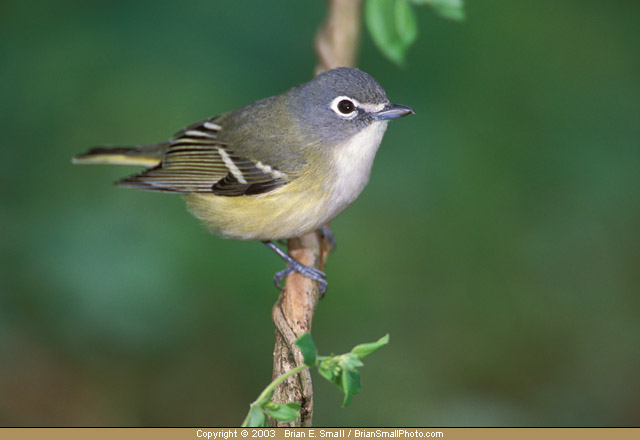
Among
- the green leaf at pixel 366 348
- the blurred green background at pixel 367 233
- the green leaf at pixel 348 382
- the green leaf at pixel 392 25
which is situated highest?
the green leaf at pixel 392 25

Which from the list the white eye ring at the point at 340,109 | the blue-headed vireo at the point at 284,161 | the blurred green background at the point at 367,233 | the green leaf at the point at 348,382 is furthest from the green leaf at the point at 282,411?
the blurred green background at the point at 367,233

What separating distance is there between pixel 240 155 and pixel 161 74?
1.86 m

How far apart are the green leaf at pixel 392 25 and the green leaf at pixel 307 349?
1773mm

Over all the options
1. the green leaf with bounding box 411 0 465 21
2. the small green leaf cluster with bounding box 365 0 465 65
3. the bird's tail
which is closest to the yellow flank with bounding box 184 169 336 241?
the bird's tail

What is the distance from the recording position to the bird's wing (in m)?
3.80

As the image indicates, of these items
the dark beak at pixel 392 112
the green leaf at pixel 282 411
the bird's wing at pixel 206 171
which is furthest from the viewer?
the bird's wing at pixel 206 171

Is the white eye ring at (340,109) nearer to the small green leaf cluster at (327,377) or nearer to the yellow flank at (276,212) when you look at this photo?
the yellow flank at (276,212)

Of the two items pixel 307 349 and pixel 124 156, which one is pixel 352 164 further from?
pixel 307 349

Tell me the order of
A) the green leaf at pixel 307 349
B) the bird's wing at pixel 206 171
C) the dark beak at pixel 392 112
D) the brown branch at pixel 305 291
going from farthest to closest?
1. the bird's wing at pixel 206 171
2. the dark beak at pixel 392 112
3. the brown branch at pixel 305 291
4. the green leaf at pixel 307 349

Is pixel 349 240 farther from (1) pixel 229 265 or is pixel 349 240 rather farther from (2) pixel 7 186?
(2) pixel 7 186

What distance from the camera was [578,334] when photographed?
521 centimetres

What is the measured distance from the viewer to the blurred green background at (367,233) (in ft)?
15.4

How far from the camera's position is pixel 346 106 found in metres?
3.65

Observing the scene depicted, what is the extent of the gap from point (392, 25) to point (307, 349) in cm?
190
